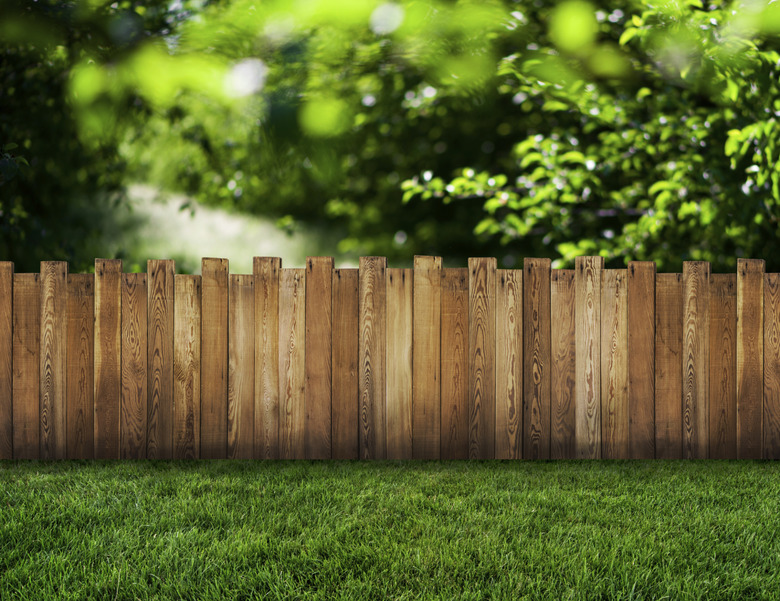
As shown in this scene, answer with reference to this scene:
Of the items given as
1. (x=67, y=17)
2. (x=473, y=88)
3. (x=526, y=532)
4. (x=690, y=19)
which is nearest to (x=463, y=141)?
(x=473, y=88)

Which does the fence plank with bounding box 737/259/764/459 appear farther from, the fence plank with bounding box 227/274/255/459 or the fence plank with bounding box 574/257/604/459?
the fence plank with bounding box 227/274/255/459

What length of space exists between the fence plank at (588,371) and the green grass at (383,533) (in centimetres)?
41

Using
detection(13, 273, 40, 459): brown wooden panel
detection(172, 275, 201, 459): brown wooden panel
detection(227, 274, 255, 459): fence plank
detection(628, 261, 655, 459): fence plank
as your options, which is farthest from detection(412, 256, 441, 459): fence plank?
detection(13, 273, 40, 459): brown wooden panel

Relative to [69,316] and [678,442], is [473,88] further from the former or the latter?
[69,316]

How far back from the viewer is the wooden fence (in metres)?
3.88

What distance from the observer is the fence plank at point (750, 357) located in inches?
159

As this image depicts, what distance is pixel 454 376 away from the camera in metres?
3.94

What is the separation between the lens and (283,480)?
332cm

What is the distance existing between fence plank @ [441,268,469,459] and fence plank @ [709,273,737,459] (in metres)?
1.67

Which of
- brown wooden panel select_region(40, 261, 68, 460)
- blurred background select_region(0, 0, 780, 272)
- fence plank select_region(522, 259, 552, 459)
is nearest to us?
brown wooden panel select_region(40, 261, 68, 460)

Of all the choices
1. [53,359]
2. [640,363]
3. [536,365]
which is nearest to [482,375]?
[536,365]

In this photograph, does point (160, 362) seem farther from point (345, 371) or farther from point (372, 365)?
point (372, 365)

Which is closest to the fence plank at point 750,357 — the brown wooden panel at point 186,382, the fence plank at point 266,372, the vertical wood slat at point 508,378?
the vertical wood slat at point 508,378

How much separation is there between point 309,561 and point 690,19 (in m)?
5.26
